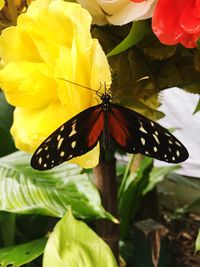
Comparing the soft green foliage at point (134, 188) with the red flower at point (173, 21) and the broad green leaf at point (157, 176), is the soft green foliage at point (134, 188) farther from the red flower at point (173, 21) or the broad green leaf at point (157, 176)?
the red flower at point (173, 21)

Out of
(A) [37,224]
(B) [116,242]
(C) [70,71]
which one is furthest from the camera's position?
(A) [37,224]

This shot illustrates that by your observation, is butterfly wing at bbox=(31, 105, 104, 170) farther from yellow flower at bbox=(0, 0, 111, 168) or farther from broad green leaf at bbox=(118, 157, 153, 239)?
broad green leaf at bbox=(118, 157, 153, 239)

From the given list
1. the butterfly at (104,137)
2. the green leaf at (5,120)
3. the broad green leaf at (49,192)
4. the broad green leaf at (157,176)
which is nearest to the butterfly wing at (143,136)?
the butterfly at (104,137)

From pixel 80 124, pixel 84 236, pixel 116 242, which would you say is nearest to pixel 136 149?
pixel 80 124

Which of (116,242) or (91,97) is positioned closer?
(91,97)

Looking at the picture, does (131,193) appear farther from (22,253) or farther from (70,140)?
(70,140)

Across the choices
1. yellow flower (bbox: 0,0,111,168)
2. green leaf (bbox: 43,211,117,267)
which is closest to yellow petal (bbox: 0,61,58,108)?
yellow flower (bbox: 0,0,111,168)

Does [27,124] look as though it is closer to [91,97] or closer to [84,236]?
[91,97]
